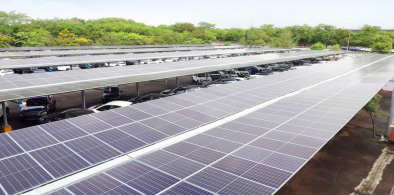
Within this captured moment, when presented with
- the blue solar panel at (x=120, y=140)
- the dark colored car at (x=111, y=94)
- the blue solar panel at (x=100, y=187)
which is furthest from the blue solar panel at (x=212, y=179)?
the dark colored car at (x=111, y=94)

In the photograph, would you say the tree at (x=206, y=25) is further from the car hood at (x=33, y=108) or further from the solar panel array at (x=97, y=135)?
the solar panel array at (x=97, y=135)

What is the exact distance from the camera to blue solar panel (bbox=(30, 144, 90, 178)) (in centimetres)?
613

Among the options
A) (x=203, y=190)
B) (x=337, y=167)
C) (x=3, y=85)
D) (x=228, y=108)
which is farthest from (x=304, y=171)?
(x=3, y=85)

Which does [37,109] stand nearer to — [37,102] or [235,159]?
[37,102]

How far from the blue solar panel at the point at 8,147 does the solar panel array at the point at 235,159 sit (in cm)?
238

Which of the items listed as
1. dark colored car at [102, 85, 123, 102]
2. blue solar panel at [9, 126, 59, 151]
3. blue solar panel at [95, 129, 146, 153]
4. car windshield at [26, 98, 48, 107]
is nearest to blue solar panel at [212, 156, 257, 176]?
blue solar panel at [95, 129, 146, 153]

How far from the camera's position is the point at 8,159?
6.39 meters

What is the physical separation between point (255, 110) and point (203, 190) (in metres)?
6.62

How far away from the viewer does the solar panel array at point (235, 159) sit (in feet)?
18.3

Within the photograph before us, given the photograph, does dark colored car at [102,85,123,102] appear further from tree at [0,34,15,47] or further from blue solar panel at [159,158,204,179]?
tree at [0,34,15,47]

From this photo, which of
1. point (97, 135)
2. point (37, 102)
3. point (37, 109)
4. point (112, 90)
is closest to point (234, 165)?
point (97, 135)

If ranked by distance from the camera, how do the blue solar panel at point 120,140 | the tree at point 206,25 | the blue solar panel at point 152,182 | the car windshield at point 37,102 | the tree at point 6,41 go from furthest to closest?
the tree at point 206,25
the tree at point 6,41
the car windshield at point 37,102
the blue solar panel at point 120,140
the blue solar panel at point 152,182

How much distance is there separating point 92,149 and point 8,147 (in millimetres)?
2132

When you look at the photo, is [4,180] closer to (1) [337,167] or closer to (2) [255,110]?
(2) [255,110]
